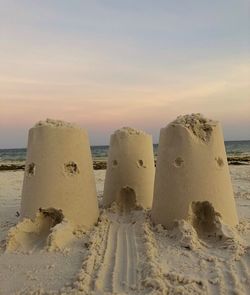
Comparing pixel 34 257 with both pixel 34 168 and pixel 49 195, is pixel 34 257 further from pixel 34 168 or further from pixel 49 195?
pixel 34 168

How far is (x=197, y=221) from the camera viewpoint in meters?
6.01

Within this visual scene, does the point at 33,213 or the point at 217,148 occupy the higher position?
the point at 217,148

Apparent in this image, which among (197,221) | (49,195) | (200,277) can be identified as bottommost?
(200,277)

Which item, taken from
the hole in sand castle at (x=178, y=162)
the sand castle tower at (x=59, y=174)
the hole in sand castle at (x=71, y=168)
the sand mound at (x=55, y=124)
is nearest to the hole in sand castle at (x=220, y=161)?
the hole in sand castle at (x=178, y=162)

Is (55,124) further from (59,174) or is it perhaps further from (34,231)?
(34,231)

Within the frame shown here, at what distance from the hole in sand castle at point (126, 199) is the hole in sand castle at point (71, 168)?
2.20 metres

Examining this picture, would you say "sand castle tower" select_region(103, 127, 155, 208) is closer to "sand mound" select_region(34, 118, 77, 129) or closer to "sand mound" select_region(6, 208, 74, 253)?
"sand mound" select_region(34, 118, 77, 129)

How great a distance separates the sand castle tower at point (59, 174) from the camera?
5898mm

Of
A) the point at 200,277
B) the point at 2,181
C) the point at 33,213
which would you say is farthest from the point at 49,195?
the point at 2,181

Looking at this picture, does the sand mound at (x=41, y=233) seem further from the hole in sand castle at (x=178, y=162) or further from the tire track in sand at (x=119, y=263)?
the hole in sand castle at (x=178, y=162)

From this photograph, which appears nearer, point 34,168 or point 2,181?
point 34,168

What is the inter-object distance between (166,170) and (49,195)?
5.84 feet

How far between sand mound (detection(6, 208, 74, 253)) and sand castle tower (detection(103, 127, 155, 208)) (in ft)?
7.63

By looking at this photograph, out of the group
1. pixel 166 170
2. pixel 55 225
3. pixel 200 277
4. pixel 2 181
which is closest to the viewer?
pixel 200 277
